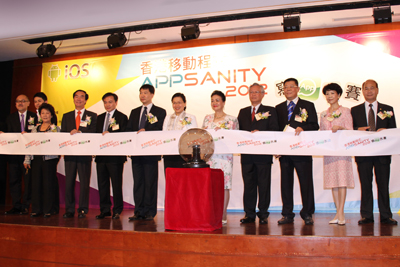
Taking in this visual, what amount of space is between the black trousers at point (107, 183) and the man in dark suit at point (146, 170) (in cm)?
22

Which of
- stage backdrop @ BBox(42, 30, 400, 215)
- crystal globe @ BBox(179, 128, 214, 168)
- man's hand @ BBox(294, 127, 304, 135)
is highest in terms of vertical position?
stage backdrop @ BBox(42, 30, 400, 215)

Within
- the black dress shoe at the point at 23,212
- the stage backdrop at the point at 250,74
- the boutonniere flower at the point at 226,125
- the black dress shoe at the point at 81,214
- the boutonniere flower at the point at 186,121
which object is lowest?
the black dress shoe at the point at 23,212

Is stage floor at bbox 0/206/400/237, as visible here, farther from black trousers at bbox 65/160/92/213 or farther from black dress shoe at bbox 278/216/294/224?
black trousers at bbox 65/160/92/213

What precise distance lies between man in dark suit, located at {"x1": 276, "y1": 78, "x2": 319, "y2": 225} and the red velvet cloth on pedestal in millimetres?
904

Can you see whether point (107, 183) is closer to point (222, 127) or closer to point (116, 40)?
point (222, 127)

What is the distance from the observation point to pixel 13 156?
16.6ft

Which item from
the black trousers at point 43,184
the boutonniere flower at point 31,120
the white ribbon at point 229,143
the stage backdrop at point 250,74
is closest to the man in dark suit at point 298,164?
the white ribbon at point 229,143

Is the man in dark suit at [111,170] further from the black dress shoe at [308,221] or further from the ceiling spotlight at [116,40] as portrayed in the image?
the black dress shoe at [308,221]

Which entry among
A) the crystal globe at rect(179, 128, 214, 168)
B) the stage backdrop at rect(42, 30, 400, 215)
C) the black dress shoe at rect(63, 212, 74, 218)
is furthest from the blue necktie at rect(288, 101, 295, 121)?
the black dress shoe at rect(63, 212, 74, 218)

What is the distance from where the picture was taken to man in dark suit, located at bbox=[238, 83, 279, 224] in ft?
12.9

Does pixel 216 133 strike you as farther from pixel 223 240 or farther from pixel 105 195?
pixel 105 195

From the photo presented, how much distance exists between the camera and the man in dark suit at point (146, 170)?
13.9 feet

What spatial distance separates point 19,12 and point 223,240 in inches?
160

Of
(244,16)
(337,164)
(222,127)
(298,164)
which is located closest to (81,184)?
(222,127)
